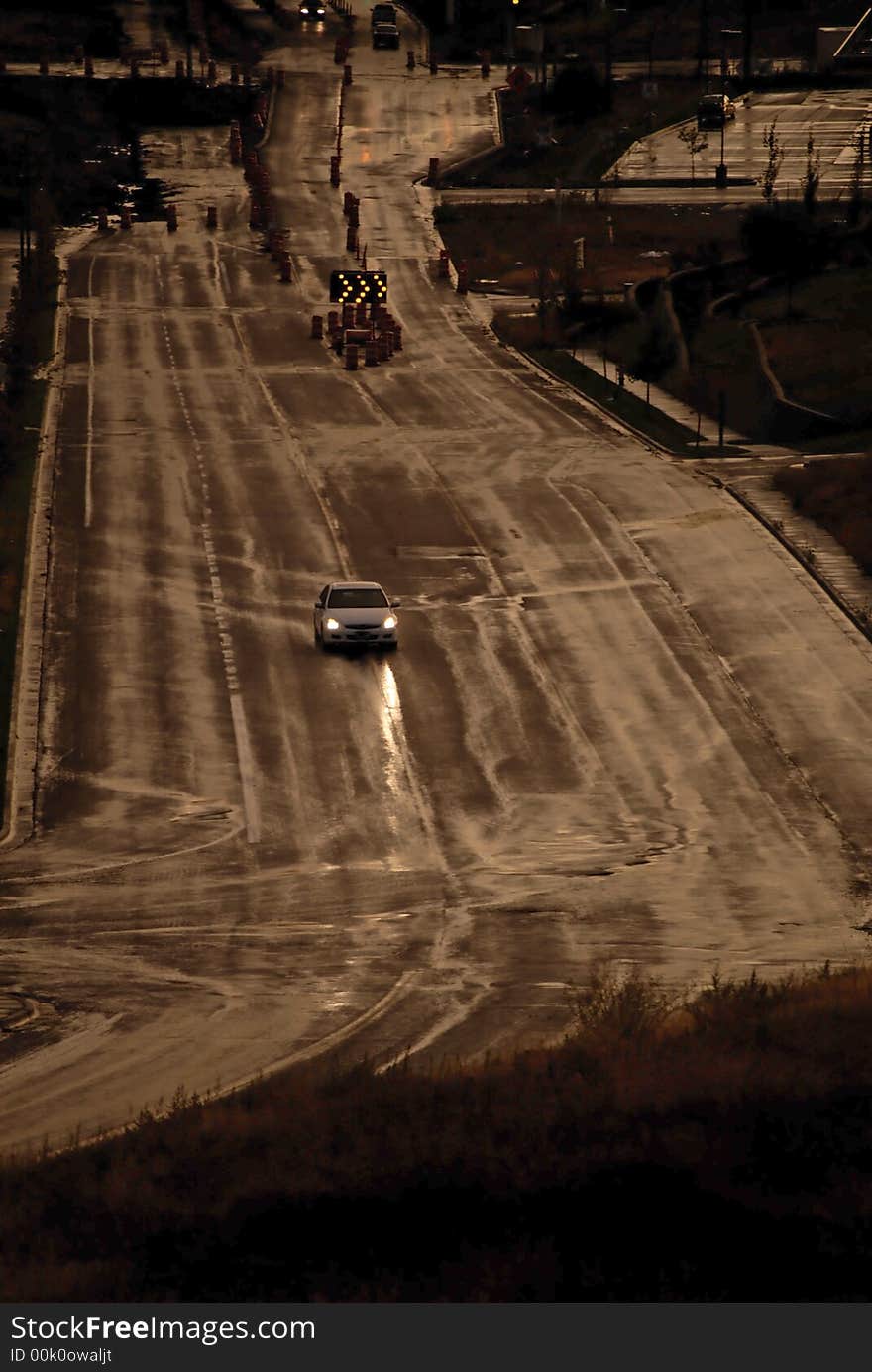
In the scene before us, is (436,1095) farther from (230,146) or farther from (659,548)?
(230,146)

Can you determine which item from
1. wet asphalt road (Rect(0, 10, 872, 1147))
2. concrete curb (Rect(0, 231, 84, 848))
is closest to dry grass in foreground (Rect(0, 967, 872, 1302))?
wet asphalt road (Rect(0, 10, 872, 1147))

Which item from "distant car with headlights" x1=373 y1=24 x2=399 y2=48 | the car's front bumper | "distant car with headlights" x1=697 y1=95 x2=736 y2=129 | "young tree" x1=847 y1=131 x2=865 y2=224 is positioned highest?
"distant car with headlights" x1=373 y1=24 x2=399 y2=48

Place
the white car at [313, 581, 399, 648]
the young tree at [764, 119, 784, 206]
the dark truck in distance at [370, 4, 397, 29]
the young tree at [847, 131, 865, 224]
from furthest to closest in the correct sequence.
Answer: the dark truck in distance at [370, 4, 397, 29] → the young tree at [764, 119, 784, 206] → the young tree at [847, 131, 865, 224] → the white car at [313, 581, 399, 648]

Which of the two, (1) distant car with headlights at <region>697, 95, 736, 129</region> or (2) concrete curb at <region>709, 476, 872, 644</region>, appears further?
(1) distant car with headlights at <region>697, 95, 736, 129</region>

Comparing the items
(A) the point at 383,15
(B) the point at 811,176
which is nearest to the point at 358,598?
(B) the point at 811,176

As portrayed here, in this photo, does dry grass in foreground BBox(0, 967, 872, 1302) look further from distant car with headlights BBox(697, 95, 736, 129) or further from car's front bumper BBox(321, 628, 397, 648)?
distant car with headlights BBox(697, 95, 736, 129)

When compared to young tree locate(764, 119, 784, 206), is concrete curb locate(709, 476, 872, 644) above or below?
below

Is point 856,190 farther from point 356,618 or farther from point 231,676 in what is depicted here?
point 231,676
